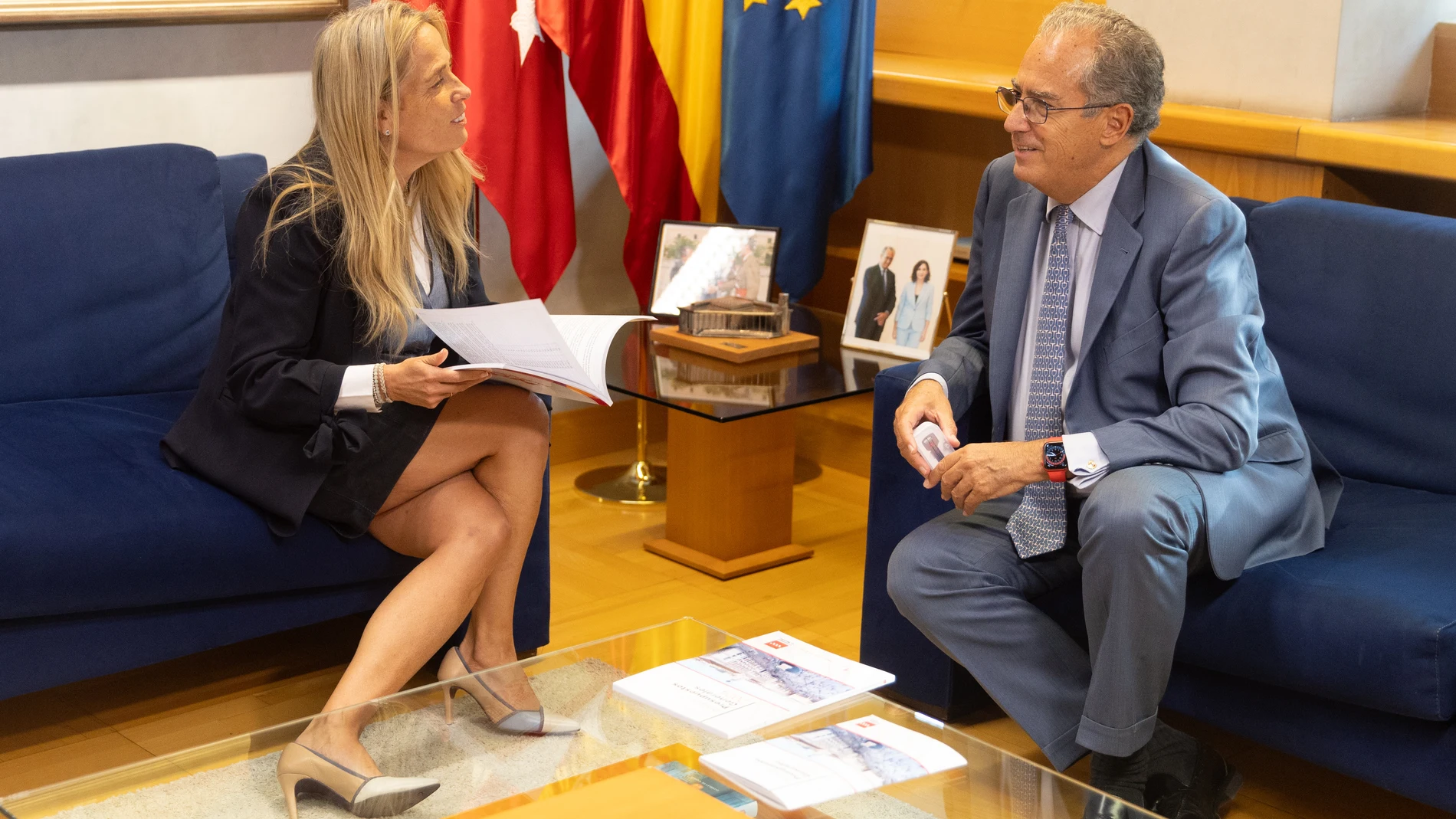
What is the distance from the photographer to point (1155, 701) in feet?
6.57

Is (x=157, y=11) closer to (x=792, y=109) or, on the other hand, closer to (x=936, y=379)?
(x=792, y=109)

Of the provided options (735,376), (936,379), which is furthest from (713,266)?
(936,379)

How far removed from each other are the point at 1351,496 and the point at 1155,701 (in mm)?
558

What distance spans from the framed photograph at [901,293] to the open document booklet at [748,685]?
4.59ft

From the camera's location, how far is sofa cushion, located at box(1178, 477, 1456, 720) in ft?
6.06

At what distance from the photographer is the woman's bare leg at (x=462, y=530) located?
211cm

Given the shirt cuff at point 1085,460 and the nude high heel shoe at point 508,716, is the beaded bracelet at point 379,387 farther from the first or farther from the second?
the shirt cuff at point 1085,460

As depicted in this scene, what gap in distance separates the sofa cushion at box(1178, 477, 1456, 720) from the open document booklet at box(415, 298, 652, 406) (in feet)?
2.95

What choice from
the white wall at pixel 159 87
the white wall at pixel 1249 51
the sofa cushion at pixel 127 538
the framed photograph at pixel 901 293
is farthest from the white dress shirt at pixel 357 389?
the white wall at pixel 1249 51

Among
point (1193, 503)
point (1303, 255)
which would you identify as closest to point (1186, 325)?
point (1193, 503)

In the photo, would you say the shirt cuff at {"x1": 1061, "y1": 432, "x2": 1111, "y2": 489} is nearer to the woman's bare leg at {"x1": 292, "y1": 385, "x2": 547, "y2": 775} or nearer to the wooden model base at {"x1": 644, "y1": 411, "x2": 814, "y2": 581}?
the woman's bare leg at {"x1": 292, "y1": 385, "x2": 547, "y2": 775}

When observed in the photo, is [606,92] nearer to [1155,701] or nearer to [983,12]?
[983,12]

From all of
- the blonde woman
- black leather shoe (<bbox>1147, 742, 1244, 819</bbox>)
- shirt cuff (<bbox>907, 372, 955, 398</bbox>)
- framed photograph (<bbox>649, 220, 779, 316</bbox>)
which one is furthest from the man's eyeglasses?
framed photograph (<bbox>649, 220, 779, 316</bbox>)

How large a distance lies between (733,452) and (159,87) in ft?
4.59
